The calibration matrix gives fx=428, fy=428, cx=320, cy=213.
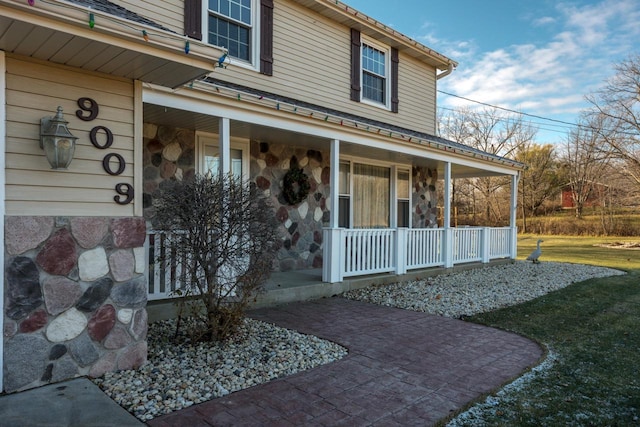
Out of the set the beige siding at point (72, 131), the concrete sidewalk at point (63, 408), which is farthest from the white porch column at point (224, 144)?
→ the concrete sidewalk at point (63, 408)

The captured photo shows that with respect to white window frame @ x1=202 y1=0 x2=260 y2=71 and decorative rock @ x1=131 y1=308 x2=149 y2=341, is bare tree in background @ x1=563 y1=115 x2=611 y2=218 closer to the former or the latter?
white window frame @ x1=202 y1=0 x2=260 y2=71

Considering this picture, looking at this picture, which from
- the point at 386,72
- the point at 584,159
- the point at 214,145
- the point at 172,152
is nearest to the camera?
the point at 172,152

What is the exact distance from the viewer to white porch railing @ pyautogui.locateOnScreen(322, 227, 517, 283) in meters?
6.93

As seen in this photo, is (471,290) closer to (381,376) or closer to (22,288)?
(381,376)

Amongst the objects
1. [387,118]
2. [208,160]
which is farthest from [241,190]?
[387,118]

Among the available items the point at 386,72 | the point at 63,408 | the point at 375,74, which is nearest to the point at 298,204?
the point at 375,74

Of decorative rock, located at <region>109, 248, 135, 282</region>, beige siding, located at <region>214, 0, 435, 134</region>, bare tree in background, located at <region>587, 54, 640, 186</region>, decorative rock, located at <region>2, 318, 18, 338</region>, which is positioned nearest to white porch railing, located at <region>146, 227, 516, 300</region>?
decorative rock, located at <region>109, 248, 135, 282</region>

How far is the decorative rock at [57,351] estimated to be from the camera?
10.4ft

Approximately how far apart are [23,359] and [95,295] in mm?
615

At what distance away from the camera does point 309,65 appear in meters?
8.55

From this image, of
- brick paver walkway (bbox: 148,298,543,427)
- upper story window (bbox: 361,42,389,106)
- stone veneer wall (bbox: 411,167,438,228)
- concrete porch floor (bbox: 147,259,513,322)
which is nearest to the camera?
brick paver walkway (bbox: 148,298,543,427)

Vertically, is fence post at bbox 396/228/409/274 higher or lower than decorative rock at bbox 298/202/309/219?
lower

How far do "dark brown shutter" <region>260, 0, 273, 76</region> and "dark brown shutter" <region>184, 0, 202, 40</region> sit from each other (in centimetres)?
117

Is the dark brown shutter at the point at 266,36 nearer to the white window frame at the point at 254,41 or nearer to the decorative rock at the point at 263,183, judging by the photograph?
the white window frame at the point at 254,41
